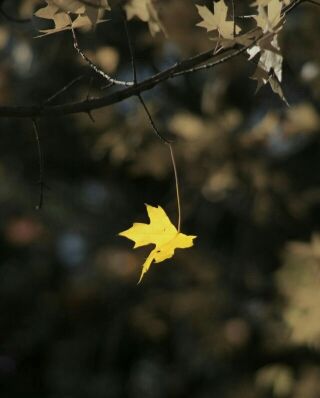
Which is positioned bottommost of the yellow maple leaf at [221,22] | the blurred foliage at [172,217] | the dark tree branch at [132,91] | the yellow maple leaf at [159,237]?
the yellow maple leaf at [159,237]

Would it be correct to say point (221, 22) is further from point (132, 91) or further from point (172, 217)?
point (172, 217)

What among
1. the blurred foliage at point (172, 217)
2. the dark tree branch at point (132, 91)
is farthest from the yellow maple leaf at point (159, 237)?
the blurred foliage at point (172, 217)

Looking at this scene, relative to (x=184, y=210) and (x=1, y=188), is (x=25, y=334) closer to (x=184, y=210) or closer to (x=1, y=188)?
(x=1, y=188)

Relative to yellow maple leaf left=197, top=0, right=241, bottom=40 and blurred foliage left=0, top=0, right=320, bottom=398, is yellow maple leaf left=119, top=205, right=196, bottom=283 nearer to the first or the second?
yellow maple leaf left=197, top=0, right=241, bottom=40

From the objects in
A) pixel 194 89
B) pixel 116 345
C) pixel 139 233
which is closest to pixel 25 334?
pixel 116 345

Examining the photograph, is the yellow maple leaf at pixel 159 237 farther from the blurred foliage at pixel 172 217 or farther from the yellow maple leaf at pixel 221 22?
the blurred foliage at pixel 172 217

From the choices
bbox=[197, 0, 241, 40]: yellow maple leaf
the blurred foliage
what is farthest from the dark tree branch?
the blurred foliage

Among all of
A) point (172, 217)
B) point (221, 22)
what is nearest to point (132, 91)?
point (221, 22)
